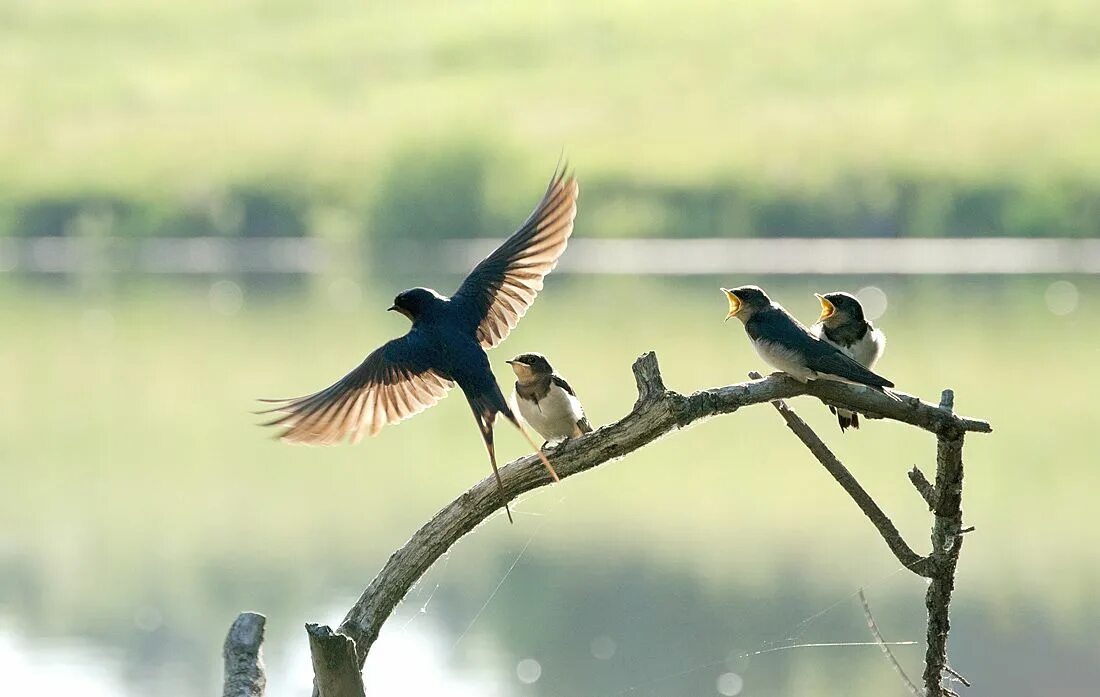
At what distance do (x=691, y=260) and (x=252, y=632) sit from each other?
43.4 m

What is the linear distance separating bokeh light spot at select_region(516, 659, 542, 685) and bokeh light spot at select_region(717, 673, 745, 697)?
4.67 ft

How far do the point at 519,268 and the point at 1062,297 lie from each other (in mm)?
33115

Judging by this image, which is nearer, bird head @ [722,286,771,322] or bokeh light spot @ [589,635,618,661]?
bird head @ [722,286,771,322]

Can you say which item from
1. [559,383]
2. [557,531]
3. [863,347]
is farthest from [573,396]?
[557,531]

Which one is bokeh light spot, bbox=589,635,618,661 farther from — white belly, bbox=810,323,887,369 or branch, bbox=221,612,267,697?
branch, bbox=221,612,267,697

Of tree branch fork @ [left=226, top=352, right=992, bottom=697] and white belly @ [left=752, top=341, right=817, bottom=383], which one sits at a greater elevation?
white belly @ [left=752, top=341, right=817, bottom=383]

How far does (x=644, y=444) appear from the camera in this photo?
255 inches

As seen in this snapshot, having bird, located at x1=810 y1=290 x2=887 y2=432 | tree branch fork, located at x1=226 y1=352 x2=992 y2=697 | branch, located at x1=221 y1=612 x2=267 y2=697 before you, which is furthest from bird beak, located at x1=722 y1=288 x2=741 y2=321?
branch, located at x1=221 y1=612 x2=267 y2=697

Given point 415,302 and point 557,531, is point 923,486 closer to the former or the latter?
point 415,302

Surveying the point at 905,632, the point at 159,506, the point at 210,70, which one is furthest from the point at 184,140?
the point at 905,632

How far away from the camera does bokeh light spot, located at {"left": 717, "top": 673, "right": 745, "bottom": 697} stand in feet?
45.1

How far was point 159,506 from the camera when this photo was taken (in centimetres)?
1953

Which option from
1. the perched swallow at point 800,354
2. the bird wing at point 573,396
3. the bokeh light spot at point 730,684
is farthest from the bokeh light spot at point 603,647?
the perched swallow at point 800,354

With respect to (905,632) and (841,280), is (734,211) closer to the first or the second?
(841,280)
